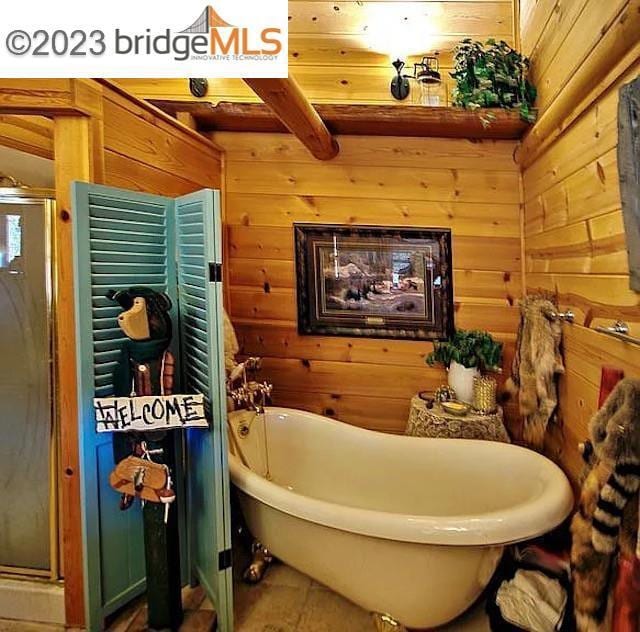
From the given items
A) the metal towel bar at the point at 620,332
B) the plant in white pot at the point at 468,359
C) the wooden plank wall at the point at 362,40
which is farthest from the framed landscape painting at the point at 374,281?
the metal towel bar at the point at 620,332

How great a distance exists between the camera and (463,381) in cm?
259

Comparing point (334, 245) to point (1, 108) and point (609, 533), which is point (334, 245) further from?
point (609, 533)

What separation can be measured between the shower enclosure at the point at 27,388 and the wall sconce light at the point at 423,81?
1.92 meters

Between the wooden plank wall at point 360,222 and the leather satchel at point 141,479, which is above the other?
the wooden plank wall at point 360,222

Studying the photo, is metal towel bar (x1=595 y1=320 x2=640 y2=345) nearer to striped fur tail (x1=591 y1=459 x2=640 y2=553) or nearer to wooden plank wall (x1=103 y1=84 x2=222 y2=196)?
striped fur tail (x1=591 y1=459 x2=640 y2=553)

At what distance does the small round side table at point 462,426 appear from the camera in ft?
7.79

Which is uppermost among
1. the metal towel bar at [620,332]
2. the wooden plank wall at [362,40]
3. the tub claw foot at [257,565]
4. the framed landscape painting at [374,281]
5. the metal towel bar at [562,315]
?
the wooden plank wall at [362,40]

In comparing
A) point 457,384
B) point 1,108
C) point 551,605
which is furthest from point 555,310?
point 1,108

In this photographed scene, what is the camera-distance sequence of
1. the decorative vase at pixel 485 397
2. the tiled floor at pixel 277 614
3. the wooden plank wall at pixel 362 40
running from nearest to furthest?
the tiled floor at pixel 277 614 < the decorative vase at pixel 485 397 < the wooden plank wall at pixel 362 40

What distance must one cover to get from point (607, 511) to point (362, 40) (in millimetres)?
2687

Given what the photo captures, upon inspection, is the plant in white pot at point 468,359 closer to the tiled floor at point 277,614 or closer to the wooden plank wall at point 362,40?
the tiled floor at point 277,614

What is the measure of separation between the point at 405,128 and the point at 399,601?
224 centimetres

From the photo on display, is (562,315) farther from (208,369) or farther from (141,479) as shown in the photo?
(141,479)

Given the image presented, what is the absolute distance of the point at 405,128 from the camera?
2652 millimetres
